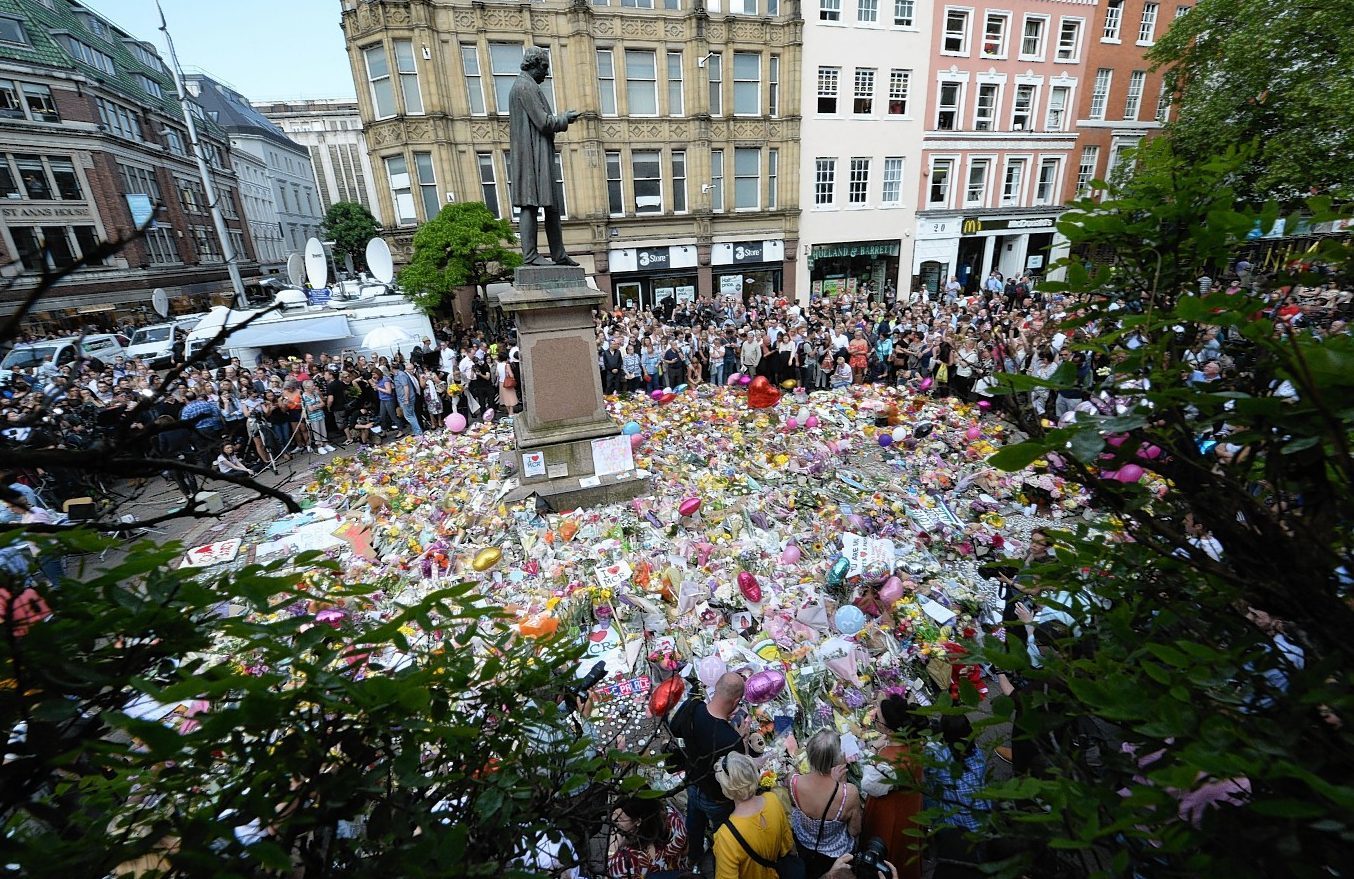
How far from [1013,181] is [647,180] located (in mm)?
18299

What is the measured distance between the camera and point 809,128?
24031 millimetres

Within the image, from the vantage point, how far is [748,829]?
→ 289 centimetres

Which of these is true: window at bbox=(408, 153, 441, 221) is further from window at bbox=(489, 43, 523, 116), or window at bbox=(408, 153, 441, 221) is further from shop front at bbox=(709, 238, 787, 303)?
shop front at bbox=(709, 238, 787, 303)

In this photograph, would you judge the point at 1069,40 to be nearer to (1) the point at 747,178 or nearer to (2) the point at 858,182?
(2) the point at 858,182

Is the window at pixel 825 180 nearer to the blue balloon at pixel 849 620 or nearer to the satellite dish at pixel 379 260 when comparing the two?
the satellite dish at pixel 379 260

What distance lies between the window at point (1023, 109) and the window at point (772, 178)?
12.0 meters

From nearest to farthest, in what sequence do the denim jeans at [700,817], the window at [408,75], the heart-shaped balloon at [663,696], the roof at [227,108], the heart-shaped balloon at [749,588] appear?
the denim jeans at [700,817] → the heart-shaped balloon at [663,696] → the heart-shaped balloon at [749,588] → the window at [408,75] → the roof at [227,108]

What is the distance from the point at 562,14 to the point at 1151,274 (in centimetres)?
2491

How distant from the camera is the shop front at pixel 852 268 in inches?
1037

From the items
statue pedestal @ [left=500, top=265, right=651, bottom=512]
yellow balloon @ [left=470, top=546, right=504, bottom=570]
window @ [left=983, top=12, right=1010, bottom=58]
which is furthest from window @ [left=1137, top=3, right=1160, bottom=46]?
yellow balloon @ [left=470, top=546, right=504, bottom=570]

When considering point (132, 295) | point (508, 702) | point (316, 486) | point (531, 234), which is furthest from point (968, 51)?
point (132, 295)

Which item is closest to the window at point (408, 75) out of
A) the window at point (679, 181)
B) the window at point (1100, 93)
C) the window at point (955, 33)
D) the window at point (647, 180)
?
the window at point (647, 180)

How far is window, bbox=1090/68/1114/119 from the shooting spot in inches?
1066

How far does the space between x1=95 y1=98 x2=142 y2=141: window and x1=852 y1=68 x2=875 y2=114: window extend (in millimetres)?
42239
